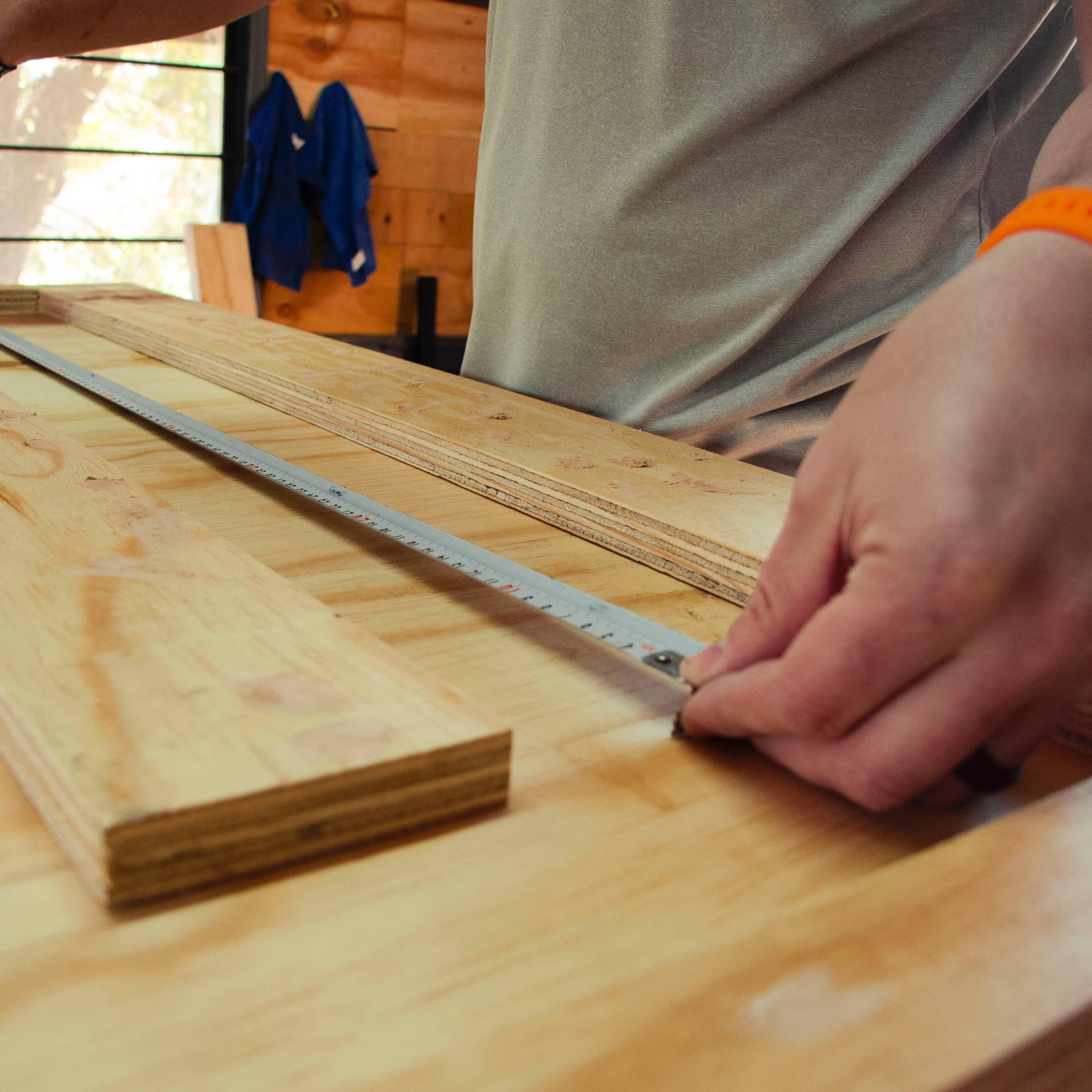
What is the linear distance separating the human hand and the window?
4.44 meters

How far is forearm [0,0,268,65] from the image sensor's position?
1332 mm

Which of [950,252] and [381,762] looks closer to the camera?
[381,762]

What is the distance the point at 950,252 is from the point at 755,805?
101 cm

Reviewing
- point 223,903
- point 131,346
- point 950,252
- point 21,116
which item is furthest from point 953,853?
point 21,116

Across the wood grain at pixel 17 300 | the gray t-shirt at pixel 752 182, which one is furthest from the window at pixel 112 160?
the gray t-shirt at pixel 752 182

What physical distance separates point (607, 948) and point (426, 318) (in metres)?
4.92

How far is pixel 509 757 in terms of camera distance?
48 centimetres

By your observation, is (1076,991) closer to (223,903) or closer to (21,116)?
(223,903)

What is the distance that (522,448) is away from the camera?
1.02 m

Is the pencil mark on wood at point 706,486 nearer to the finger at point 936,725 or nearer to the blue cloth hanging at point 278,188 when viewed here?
the finger at point 936,725

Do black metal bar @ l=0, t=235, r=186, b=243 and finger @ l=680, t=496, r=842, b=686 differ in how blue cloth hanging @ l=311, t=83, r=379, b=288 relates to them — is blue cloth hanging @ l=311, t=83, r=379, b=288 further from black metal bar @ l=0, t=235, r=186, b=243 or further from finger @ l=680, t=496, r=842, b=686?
finger @ l=680, t=496, r=842, b=686

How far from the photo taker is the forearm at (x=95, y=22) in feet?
4.37

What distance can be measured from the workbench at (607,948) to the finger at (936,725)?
32 mm

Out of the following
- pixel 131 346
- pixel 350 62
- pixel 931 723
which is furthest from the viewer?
pixel 350 62
